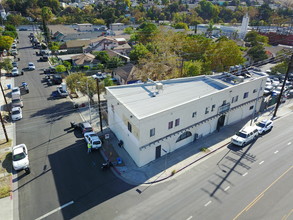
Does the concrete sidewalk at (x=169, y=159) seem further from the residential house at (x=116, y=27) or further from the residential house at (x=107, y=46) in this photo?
the residential house at (x=116, y=27)

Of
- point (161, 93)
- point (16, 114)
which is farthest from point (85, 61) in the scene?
point (161, 93)

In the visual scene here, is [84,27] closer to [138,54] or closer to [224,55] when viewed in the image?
[138,54]

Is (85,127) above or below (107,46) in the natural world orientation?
Result: below

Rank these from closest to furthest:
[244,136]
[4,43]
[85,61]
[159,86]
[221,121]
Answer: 1. [244,136]
2. [159,86]
3. [221,121]
4. [85,61]
5. [4,43]

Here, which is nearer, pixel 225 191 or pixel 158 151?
pixel 225 191

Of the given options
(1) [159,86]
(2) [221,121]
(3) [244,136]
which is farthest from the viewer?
(2) [221,121]

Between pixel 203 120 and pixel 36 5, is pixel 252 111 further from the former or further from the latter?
pixel 36 5

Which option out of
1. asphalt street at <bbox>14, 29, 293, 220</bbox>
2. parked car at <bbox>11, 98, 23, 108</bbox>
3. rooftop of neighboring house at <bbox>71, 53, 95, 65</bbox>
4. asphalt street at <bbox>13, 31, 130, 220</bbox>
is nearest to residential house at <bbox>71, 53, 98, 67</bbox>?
rooftop of neighboring house at <bbox>71, 53, 95, 65</bbox>
